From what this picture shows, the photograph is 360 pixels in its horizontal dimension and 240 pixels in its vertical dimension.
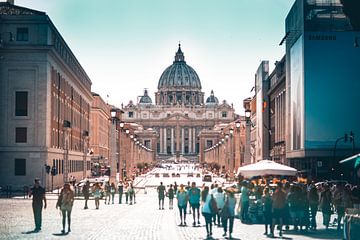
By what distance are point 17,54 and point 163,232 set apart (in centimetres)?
3664

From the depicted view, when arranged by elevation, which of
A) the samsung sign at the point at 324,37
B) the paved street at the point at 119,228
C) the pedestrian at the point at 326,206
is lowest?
the paved street at the point at 119,228

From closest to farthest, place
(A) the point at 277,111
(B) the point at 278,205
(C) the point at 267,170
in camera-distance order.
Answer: (B) the point at 278,205
(C) the point at 267,170
(A) the point at 277,111

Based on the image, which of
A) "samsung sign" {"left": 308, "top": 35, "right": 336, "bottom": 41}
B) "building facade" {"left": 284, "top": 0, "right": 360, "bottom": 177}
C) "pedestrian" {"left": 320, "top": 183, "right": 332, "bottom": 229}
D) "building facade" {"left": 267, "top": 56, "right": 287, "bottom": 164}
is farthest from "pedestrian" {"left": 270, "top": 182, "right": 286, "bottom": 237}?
"building facade" {"left": 267, "top": 56, "right": 287, "bottom": 164}

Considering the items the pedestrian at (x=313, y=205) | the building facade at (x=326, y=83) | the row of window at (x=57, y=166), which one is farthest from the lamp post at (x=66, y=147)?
the pedestrian at (x=313, y=205)

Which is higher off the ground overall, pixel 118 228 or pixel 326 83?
pixel 326 83

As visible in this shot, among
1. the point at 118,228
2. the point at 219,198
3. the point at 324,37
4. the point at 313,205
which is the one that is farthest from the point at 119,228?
the point at 324,37

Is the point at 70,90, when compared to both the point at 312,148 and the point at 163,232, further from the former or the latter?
the point at 163,232

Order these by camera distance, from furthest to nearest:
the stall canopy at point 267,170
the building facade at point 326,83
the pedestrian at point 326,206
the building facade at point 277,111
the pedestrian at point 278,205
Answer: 1. the building facade at point 277,111
2. the building facade at point 326,83
3. the stall canopy at point 267,170
4. the pedestrian at point 326,206
5. the pedestrian at point 278,205

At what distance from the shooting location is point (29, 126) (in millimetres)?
58781

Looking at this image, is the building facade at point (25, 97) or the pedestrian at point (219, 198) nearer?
the pedestrian at point (219, 198)

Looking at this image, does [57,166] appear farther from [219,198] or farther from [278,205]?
[278,205]

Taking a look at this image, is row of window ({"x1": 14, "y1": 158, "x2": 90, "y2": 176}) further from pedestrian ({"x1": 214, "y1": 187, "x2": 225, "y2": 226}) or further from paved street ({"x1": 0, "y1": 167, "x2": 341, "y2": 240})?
pedestrian ({"x1": 214, "y1": 187, "x2": 225, "y2": 226})

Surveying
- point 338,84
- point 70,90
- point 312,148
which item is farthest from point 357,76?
point 70,90

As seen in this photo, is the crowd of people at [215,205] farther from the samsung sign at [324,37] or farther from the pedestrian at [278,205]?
the samsung sign at [324,37]
